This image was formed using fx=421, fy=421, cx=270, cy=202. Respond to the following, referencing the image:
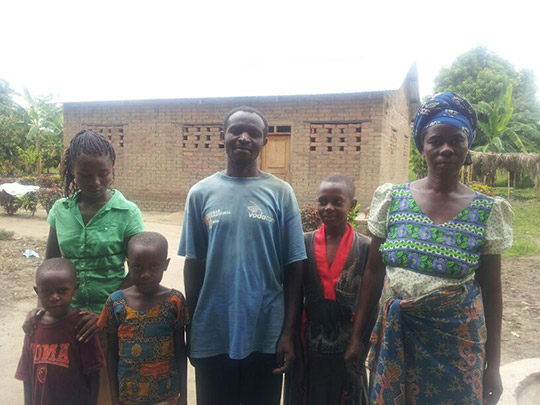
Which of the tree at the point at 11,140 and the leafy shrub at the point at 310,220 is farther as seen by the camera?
the tree at the point at 11,140

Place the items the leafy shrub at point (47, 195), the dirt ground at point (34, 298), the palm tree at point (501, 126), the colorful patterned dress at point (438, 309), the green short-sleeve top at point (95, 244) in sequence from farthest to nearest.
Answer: the palm tree at point (501, 126) < the leafy shrub at point (47, 195) < the dirt ground at point (34, 298) < the green short-sleeve top at point (95, 244) < the colorful patterned dress at point (438, 309)

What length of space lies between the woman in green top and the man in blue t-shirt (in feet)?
1.14

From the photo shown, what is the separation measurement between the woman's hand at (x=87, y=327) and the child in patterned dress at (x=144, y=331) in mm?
27

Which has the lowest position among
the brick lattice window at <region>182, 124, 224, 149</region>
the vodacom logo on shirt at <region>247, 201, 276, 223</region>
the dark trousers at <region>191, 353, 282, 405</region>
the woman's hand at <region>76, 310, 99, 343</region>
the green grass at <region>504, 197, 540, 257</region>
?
the green grass at <region>504, 197, 540, 257</region>

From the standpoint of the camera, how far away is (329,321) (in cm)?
195

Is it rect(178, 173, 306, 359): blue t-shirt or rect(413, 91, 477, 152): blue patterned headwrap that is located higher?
rect(413, 91, 477, 152): blue patterned headwrap

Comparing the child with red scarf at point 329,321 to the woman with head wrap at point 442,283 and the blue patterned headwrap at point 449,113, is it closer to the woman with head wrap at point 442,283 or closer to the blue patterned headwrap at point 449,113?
the woman with head wrap at point 442,283

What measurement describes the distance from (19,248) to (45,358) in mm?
6497

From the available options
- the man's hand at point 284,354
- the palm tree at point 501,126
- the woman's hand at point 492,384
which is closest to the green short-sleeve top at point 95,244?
the man's hand at point 284,354

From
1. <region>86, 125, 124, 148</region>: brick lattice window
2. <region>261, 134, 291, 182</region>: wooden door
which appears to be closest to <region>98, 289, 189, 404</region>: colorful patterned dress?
<region>261, 134, 291, 182</region>: wooden door

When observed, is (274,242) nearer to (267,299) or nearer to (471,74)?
(267,299)

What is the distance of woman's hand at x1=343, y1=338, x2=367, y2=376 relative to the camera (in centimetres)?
178

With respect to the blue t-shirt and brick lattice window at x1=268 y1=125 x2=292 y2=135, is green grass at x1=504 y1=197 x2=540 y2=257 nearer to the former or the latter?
brick lattice window at x1=268 y1=125 x2=292 y2=135

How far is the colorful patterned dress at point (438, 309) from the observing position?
4.96ft
